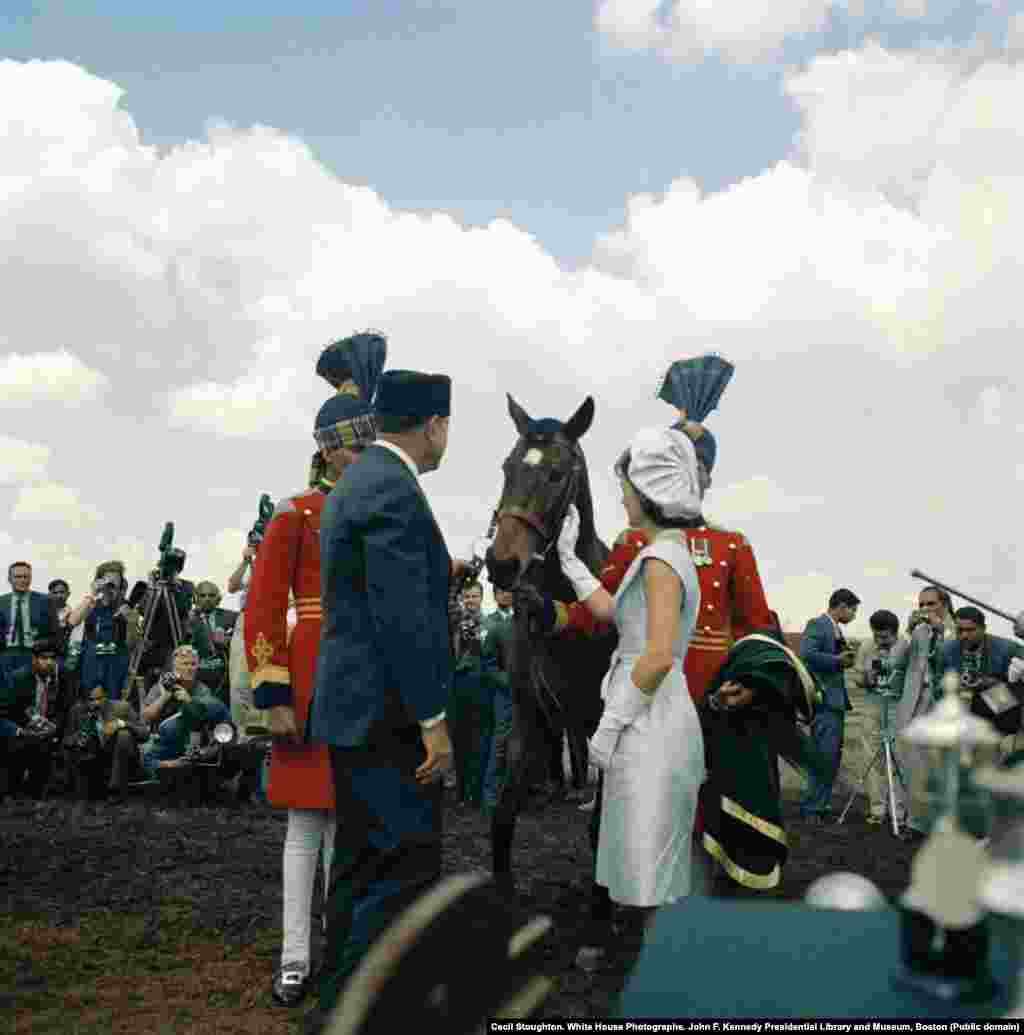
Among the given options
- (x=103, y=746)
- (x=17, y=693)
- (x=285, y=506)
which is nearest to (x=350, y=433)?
(x=285, y=506)

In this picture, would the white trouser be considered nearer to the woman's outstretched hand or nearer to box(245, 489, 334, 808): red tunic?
box(245, 489, 334, 808): red tunic

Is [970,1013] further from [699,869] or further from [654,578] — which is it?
[699,869]

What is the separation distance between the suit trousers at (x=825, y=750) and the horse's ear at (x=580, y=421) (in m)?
7.72

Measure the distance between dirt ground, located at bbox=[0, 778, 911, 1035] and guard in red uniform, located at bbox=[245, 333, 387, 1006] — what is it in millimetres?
454

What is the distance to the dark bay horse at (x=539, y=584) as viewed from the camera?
5.99m

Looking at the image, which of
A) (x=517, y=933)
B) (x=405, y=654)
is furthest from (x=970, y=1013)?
(x=405, y=654)

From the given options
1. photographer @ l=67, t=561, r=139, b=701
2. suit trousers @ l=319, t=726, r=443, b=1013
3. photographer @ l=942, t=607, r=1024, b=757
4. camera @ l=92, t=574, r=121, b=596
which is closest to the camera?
suit trousers @ l=319, t=726, r=443, b=1013

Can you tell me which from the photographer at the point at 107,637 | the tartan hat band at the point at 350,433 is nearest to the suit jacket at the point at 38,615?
the photographer at the point at 107,637

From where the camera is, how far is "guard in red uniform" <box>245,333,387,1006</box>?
5250mm

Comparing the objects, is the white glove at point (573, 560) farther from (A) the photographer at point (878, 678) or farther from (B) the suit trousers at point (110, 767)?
(B) the suit trousers at point (110, 767)

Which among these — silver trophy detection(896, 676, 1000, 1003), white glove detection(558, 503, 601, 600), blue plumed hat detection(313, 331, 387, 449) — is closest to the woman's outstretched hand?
white glove detection(558, 503, 601, 600)

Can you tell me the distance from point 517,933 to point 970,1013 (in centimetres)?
57

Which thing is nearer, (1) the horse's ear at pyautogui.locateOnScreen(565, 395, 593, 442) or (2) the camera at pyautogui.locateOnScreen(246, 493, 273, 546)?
(1) the horse's ear at pyautogui.locateOnScreen(565, 395, 593, 442)

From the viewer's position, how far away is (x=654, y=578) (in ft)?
14.7
